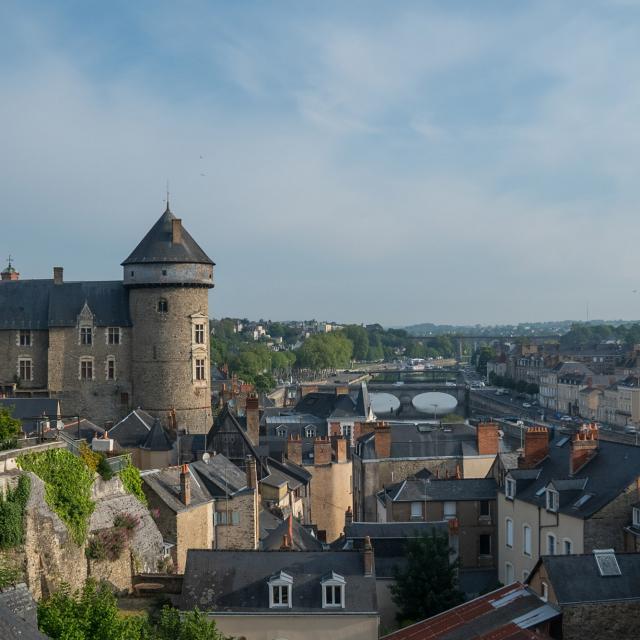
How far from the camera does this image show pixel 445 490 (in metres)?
31.5

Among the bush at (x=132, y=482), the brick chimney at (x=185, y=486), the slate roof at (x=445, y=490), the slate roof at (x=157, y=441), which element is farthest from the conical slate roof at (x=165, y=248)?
the bush at (x=132, y=482)

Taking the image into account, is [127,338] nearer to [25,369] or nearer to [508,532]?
[25,369]

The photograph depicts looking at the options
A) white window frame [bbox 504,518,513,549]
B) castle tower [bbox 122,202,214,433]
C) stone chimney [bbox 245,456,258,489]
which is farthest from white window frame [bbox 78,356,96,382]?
white window frame [bbox 504,518,513,549]

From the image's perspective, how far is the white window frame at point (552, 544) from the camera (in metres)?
25.7

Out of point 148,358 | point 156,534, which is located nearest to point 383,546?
point 156,534

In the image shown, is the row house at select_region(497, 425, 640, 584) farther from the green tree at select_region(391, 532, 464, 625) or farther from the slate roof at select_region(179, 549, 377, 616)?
the slate roof at select_region(179, 549, 377, 616)

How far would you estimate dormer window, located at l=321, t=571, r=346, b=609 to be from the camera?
20922 millimetres

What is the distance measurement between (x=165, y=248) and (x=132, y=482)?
18.2m

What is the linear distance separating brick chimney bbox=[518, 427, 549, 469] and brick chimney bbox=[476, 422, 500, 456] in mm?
9930

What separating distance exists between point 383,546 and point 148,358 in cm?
1785

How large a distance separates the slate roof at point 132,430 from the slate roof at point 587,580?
2034 centimetres

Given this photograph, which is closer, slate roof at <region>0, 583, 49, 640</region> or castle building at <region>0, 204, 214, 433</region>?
slate roof at <region>0, 583, 49, 640</region>

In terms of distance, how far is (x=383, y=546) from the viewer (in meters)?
27.1

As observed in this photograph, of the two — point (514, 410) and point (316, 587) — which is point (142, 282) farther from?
point (514, 410)
